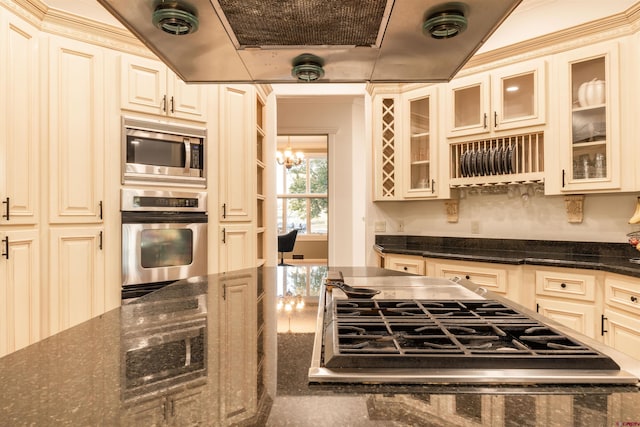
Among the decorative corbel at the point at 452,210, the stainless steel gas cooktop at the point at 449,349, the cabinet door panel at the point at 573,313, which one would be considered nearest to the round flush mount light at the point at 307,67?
the stainless steel gas cooktop at the point at 449,349

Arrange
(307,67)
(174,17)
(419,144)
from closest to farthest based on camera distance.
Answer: (174,17) < (307,67) < (419,144)

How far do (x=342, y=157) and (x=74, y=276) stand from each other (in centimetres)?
360

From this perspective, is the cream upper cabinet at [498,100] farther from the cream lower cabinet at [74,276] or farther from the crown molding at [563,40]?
the cream lower cabinet at [74,276]

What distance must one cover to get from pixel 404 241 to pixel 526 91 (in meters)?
1.69

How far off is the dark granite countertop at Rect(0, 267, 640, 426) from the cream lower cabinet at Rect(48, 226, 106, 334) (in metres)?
2.02

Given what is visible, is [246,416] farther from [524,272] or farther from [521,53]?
[521,53]

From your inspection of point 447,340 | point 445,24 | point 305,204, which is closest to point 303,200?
point 305,204

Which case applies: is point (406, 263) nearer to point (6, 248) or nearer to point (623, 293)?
point (623, 293)

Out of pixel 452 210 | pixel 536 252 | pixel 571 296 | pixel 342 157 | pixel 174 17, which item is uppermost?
pixel 342 157

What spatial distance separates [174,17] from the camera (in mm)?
812

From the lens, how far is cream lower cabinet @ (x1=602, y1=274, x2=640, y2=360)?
2125mm

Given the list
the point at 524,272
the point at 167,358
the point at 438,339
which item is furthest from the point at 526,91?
the point at 167,358

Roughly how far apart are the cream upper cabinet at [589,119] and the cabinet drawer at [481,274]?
2.58 feet

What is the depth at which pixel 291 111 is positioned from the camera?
5.28m
